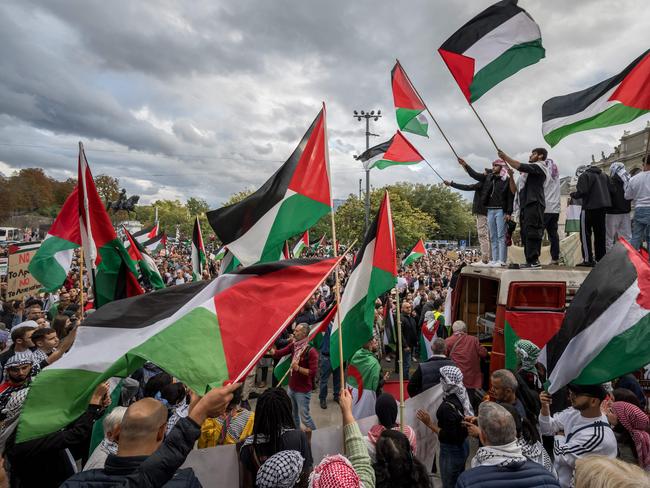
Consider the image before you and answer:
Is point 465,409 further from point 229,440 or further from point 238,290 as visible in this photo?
point 238,290

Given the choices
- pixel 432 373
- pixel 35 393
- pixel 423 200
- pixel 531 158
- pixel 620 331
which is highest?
pixel 423 200

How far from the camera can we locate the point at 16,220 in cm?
6619

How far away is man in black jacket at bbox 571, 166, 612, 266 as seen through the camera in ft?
21.2

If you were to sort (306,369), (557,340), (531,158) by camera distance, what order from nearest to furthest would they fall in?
(557,340) < (306,369) < (531,158)

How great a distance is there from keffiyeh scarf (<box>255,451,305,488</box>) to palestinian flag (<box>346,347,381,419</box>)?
94.5 inches

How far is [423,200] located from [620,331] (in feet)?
197

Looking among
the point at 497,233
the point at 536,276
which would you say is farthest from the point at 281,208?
the point at 497,233

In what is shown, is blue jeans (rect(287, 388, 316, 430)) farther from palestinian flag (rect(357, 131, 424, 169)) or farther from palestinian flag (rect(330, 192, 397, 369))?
palestinian flag (rect(357, 131, 424, 169))

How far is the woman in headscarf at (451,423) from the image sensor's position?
12.1ft

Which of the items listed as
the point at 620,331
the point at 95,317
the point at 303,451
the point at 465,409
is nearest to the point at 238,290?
the point at 95,317

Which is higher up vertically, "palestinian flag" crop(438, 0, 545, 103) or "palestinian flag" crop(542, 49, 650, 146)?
"palestinian flag" crop(438, 0, 545, 103)

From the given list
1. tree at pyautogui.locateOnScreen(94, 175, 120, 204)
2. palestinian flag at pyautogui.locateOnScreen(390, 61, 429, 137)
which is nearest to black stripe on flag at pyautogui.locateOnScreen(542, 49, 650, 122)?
palestinian flag at pyautogui.locateOnScreen(390, 61, 429, 137)

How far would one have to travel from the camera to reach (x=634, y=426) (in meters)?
3.63

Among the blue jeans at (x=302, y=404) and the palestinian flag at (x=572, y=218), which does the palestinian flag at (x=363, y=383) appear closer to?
the blue jeans at (x=302, y=404)
